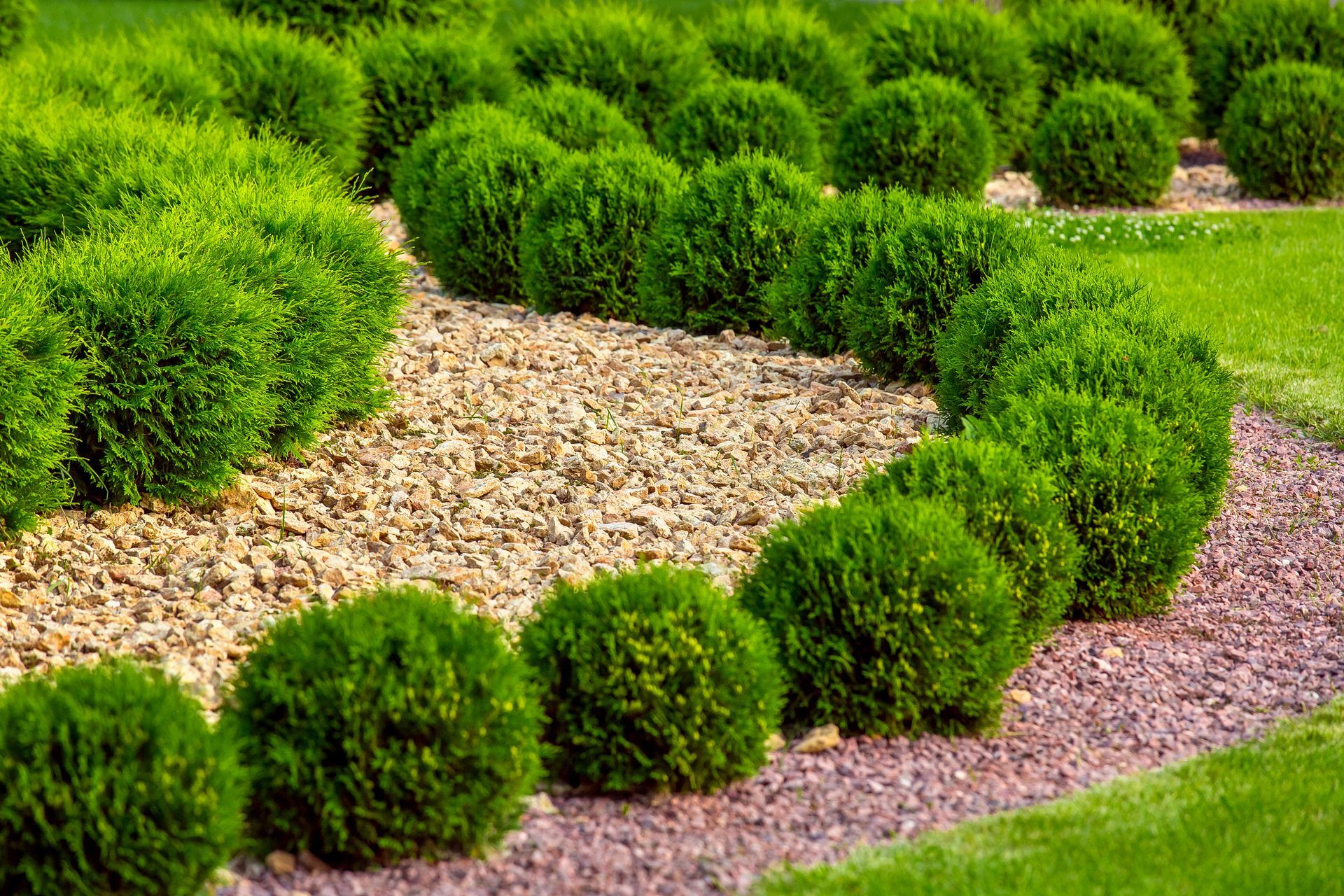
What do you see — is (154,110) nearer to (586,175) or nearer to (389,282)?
(586,175)

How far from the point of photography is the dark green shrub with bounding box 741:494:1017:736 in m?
3.78

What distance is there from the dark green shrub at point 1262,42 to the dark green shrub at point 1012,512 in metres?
10.7

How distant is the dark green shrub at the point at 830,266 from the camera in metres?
6.84

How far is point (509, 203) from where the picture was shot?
8.21 metres

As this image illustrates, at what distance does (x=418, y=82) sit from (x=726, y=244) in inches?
192

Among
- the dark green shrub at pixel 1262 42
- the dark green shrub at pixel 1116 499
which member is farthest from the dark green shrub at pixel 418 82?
the dark green shrub at pixel 1116 499

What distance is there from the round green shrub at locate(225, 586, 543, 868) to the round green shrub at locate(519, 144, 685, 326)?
470 centimetres

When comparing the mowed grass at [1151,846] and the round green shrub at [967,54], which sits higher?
the round green shrub at [967,54]

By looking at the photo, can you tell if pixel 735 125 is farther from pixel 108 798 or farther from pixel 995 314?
pixel 108 798

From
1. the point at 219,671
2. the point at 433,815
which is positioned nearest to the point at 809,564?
the point at 433,815

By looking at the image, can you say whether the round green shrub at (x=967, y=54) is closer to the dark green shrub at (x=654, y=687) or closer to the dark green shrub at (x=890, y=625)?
the dark green shrub at (x=890, y=625)

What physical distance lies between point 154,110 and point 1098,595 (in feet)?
24.6

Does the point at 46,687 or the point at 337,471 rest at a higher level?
the point at 46,687

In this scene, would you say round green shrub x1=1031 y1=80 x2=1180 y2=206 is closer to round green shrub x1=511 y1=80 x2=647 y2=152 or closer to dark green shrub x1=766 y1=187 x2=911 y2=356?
round green shrub x1=511 y1=80 x2=647 y2=152
